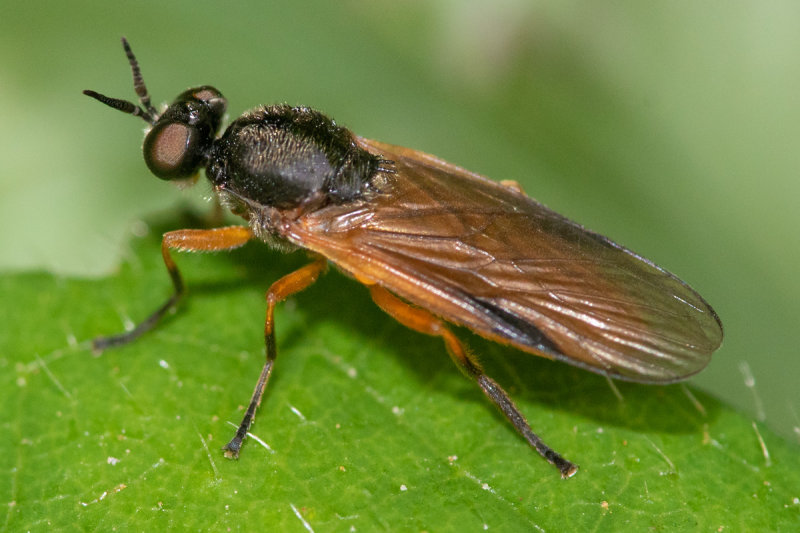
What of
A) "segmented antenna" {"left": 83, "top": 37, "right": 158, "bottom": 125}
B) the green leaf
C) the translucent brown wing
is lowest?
the green leaf

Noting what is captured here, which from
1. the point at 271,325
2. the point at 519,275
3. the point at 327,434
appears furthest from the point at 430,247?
the point at 327,434

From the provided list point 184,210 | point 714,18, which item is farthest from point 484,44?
point 184,210

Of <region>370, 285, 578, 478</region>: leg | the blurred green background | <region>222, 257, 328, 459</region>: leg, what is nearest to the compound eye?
the blurred green background

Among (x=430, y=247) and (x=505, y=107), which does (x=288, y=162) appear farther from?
(x=505, y=107)

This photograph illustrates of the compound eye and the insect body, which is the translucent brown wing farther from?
the compound eye

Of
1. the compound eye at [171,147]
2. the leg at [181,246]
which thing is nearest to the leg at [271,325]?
the leg at [181,246]

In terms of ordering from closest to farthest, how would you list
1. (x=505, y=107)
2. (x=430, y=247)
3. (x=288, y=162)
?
(x=430, y=247)
(x=288, y=162)
(x=505, y=107)

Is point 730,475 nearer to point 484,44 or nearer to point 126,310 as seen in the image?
point 126,310

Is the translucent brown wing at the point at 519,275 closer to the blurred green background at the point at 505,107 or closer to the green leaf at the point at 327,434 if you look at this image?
the green leaf at the point at 327,434
